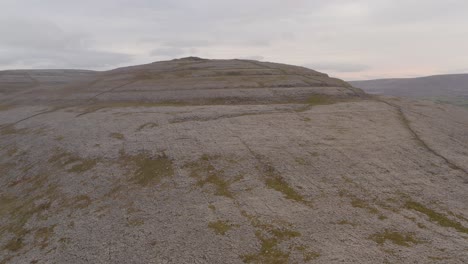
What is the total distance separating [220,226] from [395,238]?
509 inches

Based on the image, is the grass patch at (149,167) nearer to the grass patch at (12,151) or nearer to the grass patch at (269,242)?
the grass patch at (269,242)

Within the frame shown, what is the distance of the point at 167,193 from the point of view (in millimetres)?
31688


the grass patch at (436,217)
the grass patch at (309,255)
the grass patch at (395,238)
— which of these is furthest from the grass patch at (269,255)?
the grass patch at (436,217)

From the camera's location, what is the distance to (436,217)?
1038 inches

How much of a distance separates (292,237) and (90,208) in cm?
1922

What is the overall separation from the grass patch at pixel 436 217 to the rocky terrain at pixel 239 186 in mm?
137

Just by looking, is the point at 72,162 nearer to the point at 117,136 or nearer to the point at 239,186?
the point at 117,136

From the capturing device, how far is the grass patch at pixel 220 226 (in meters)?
25.2

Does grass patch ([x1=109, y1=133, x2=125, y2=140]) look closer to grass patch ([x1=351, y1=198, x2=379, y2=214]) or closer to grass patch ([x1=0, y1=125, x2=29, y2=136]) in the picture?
grass patch ([x1=0, y1=125, x2=29, y2=136])

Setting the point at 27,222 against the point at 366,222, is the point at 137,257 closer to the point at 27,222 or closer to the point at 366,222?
the point at 27,222

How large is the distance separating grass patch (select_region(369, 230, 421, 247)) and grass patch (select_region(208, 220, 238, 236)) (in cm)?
1058

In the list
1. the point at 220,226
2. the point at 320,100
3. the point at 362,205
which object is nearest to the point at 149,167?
the point at 220,226

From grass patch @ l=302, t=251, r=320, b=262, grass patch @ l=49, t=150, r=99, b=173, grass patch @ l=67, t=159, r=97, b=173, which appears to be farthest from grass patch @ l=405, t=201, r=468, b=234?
grass patch @ l=49, t=150, r=99, b=173

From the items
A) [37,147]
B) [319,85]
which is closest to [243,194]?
[37,147]
